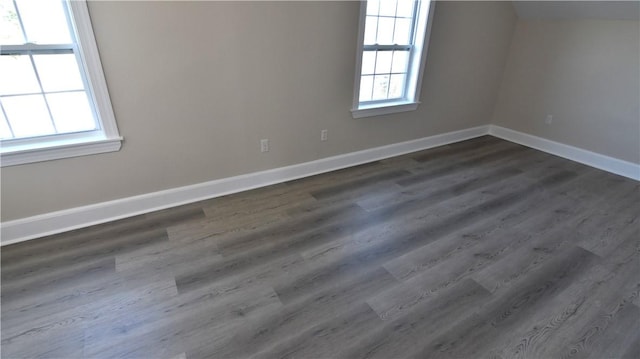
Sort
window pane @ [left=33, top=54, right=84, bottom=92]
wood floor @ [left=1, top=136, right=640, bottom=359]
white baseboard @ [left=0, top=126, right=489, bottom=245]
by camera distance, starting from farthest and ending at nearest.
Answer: white baseboard @ [left=0, top=126, right=489, bottom=245] → window pane @ [left=33, top=54, right=84, bottom=92] → wood floor @ [left=1, top=136, right=640, bottom=359]

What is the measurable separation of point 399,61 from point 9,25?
122 inches

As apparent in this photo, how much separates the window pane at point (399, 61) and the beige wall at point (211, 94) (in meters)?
0.38

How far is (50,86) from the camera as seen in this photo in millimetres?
2025

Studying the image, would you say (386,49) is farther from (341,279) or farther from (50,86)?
(50,86)

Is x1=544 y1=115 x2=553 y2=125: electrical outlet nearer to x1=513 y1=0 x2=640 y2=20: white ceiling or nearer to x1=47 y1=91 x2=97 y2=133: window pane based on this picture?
x1=513 y1=0 x2=640 y2=20: white ceiling

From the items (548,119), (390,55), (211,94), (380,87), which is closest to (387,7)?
(390,55)

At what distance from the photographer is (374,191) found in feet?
9.70

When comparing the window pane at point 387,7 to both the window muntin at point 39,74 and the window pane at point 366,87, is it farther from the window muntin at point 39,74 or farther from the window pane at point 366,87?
the window muntin at point 39,74

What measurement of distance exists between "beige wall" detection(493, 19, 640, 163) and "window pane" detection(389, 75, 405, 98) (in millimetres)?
1763

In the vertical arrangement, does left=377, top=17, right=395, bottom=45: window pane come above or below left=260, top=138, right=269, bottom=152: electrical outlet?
above

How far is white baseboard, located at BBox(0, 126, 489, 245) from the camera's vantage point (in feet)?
7.23

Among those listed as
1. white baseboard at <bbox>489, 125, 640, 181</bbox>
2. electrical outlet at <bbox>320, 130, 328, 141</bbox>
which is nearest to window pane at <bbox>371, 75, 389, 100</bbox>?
electrical outlet at <bbox>320, 130, 328, 141</bbox>

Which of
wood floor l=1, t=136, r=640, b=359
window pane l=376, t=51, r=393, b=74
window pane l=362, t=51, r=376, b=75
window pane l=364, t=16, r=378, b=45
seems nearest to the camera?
wood floor l=1, t=136, r=640, b=359

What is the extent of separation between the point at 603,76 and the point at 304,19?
3.25 meters
